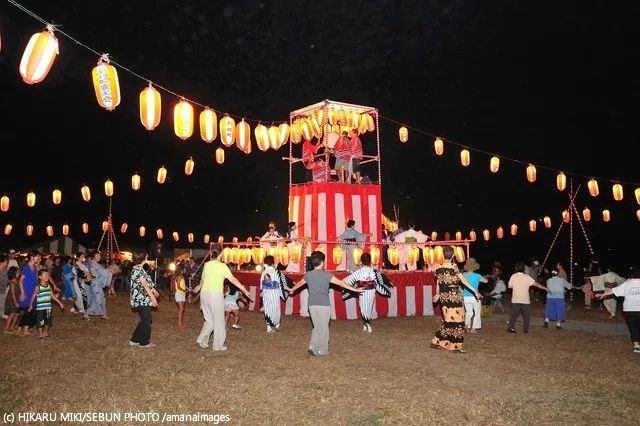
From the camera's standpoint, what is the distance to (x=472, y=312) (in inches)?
488

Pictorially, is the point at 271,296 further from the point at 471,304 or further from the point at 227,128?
the point at 227,128

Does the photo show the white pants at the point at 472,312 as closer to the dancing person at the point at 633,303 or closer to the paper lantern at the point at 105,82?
the dancing person at the point at 633,303

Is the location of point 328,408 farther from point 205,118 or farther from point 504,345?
point 205,118

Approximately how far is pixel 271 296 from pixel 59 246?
3626 cm

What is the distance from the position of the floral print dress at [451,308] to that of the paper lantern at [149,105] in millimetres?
7048

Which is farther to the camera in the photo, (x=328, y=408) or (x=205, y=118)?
(x=205, y=118)

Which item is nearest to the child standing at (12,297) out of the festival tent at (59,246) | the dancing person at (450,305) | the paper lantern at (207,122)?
the paper lantern at (207,122)

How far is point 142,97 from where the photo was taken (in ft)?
37.0

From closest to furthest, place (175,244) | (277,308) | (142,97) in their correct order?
(142,97), (277,308), (175,244)

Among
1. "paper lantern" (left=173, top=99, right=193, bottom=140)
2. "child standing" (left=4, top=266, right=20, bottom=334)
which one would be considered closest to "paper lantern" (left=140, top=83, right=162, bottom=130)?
"paper lantern" (left=173, top=99, right=193, bottom=140)

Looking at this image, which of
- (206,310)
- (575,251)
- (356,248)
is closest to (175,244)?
(575,251)

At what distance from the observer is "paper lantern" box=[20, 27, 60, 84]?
830cm

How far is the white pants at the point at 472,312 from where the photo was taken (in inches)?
485

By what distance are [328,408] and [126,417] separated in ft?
7.12
